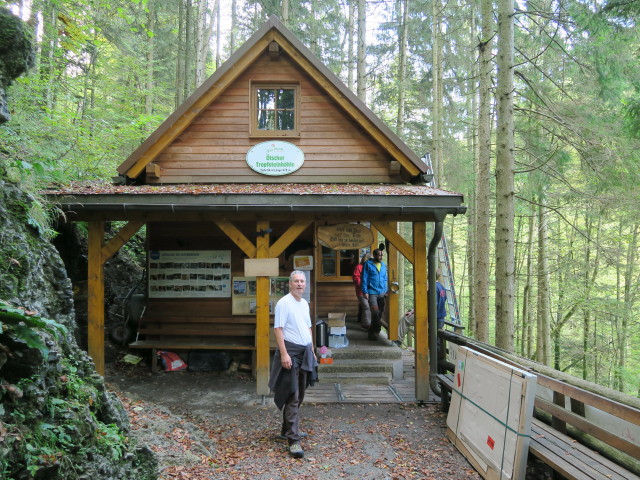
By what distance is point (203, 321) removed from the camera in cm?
943

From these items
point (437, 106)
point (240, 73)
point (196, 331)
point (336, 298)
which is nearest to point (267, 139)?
point (240, 73)

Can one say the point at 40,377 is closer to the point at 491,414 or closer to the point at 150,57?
the point at 491,414

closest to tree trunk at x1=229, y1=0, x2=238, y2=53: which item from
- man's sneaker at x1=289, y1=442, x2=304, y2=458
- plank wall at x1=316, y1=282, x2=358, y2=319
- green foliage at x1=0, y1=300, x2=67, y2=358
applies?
plank wall at x1=316, y1=282, x2=358, y2=319

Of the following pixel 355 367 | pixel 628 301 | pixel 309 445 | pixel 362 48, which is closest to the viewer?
pixel 309 445

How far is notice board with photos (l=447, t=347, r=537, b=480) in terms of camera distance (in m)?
4.08

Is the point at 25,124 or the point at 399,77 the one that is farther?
the point at 399,77

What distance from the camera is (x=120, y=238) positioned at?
291 inches

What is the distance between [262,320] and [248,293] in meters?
2.11

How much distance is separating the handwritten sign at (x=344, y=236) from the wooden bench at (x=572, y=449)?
12.4 feet

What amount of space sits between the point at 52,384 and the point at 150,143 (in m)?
6.48

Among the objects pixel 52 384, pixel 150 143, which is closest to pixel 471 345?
pixel 52 384

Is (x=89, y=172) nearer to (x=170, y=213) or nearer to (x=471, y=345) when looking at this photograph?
(x=170, y=213)

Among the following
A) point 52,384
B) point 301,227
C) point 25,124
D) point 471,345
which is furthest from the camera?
point 25,124

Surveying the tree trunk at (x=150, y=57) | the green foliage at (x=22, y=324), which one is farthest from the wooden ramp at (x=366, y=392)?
the tree trunk at (x=150, y=57)
